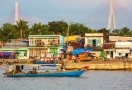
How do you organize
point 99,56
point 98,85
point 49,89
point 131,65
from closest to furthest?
point 49,89 < point 98,85 < point 131,65 < point 99,56

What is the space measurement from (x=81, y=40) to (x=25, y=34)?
65.2 feet

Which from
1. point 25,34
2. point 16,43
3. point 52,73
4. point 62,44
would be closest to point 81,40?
point 62,44

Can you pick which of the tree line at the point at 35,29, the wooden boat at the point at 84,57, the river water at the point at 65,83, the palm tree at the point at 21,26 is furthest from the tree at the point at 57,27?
the river water at the point at 65,83

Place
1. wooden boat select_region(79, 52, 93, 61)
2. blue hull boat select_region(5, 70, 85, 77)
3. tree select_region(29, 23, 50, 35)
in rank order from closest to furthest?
1. blue hull boat select_region(5, 70, 85, 77)
2. wooden boat select_region(79, 52, 93, 61)
3. tree select_region(29, 23, 50, 35)

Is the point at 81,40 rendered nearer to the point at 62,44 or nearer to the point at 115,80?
the point at 62,44

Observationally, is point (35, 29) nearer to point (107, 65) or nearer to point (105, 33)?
point (105, 33)

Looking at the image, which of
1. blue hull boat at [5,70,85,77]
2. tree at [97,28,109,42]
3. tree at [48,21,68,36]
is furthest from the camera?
tree at [48,21,68,36]

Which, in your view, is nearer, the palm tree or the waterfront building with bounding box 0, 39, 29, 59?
the waterfront building with bounding box 0, 39, 29, 59

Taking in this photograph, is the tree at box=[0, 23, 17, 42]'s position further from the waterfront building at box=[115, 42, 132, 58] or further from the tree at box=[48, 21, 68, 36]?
the waterfront building at box=[115, 42, 132, 58]

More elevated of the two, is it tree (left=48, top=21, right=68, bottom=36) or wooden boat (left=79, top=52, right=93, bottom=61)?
tree (left=48, top=21, right=68, bottom=36)

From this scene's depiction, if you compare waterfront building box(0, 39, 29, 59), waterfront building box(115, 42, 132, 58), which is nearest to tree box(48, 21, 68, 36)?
waterfront building box(0, 39, 29, 59)

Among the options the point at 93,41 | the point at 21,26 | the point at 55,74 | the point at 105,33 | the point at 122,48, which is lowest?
the point at 55,74

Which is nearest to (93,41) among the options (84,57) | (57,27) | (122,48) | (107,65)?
(122,48)

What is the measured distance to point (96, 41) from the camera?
7712 cm
